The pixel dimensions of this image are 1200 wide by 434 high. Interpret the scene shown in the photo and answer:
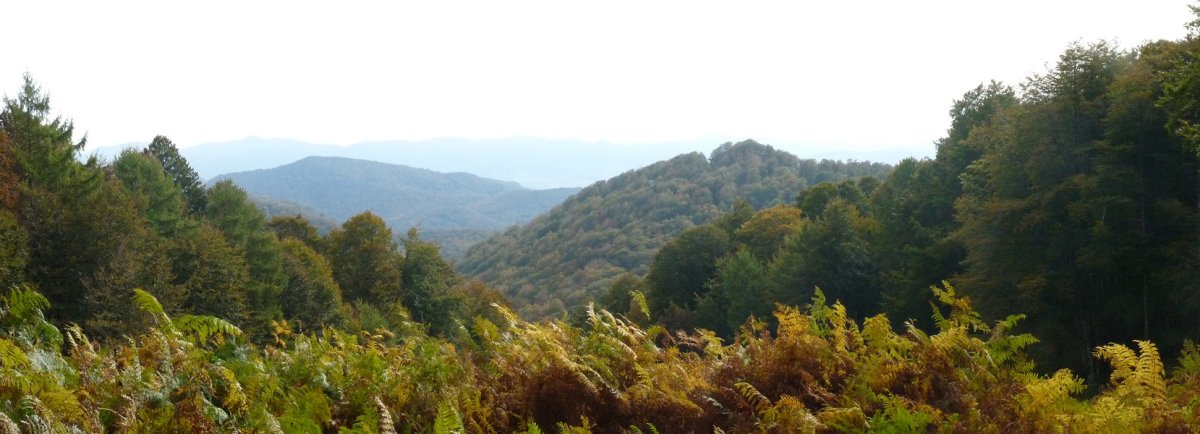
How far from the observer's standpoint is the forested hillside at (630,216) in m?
101

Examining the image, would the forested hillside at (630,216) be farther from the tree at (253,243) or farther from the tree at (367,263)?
the tree at (253,243)

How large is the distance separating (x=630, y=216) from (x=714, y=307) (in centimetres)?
8891

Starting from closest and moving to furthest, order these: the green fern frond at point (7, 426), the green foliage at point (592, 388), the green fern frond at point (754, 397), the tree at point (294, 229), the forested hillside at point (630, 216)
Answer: the green fern frond at point (7, 426) < the green foliage at point (592, 388) < the green fern frond at point (754, 397) < the tree at point (294, 229) < the forested hillside at point (630, 216)

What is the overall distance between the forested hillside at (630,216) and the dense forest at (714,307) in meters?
50.2

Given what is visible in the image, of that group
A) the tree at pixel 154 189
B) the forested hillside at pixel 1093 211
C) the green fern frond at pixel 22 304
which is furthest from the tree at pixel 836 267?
the green fern frond at pixel 22 304

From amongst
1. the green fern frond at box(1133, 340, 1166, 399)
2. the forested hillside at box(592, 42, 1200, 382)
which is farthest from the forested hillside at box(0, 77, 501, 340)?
the forested hillside at box(592, 42, 1200, 382)

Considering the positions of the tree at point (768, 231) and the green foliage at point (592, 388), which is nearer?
the green foliage at point (592, 388)

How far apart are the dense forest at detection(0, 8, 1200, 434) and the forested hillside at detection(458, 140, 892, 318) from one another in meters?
50.2

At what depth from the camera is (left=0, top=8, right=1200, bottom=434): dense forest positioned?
4.00 meters

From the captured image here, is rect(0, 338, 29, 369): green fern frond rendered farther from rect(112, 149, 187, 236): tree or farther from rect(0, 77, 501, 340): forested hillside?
rect(112, 149, 187, 236): tree

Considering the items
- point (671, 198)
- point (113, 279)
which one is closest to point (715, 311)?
point (113, 279)

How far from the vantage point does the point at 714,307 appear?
3691 centimetres

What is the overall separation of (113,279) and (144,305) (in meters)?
18.2

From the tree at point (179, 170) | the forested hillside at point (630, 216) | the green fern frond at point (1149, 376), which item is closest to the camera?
the green fern frond at point (1149, 376)
